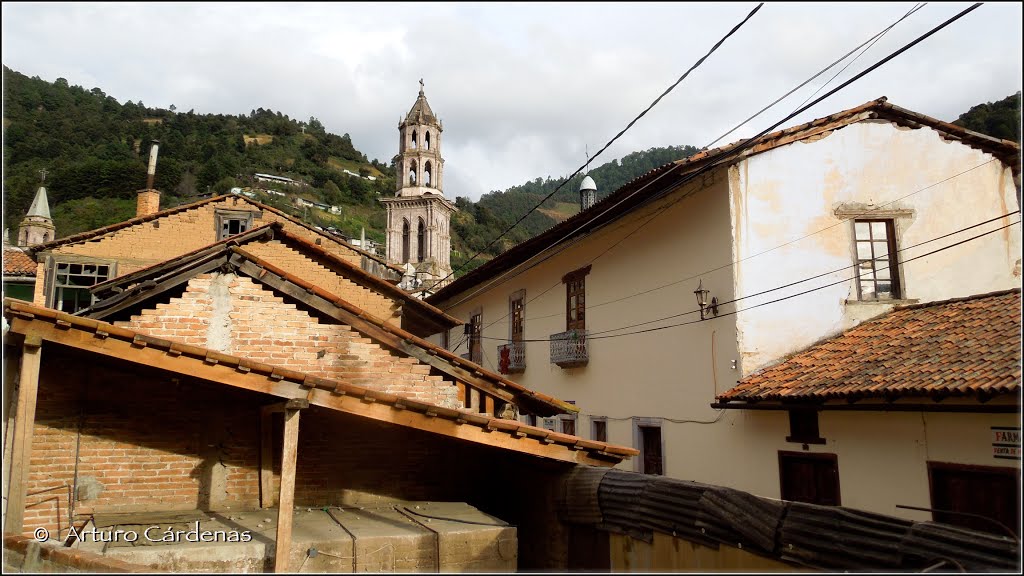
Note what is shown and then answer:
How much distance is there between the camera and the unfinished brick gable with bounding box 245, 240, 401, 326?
38.3 feet

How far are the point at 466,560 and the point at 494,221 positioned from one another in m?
82.5

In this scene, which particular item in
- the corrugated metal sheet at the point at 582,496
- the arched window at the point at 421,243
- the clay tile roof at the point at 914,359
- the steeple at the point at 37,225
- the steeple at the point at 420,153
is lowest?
the corrugated metal sheet at the point at 582,496

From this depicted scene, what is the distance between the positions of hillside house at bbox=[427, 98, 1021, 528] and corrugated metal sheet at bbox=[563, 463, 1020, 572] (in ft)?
10.1

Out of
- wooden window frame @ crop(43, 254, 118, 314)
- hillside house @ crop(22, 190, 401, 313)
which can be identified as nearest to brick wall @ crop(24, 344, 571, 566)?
hillside house @ crop(22, 190, 401, 313)

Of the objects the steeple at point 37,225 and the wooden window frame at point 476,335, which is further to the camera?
the steeple at point 37,225

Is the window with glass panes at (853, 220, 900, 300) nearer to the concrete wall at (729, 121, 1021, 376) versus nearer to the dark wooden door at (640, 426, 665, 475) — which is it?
the concrete wall at (729, 121, 1021, 376)

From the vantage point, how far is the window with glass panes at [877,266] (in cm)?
1084

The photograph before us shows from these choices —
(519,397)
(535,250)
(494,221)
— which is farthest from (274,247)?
(494,221)

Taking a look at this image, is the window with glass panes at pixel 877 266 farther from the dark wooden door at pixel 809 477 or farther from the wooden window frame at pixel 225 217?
the wooden window frame at pixel 225 217

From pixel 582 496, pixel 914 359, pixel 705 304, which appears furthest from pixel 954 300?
pixel 582 496

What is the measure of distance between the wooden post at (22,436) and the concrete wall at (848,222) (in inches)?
351

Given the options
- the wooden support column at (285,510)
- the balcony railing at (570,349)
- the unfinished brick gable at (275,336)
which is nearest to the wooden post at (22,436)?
the unfinished brick gable at (275,336)

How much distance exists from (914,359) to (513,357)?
1167 centimetres

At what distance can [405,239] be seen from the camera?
52875 millimetres
